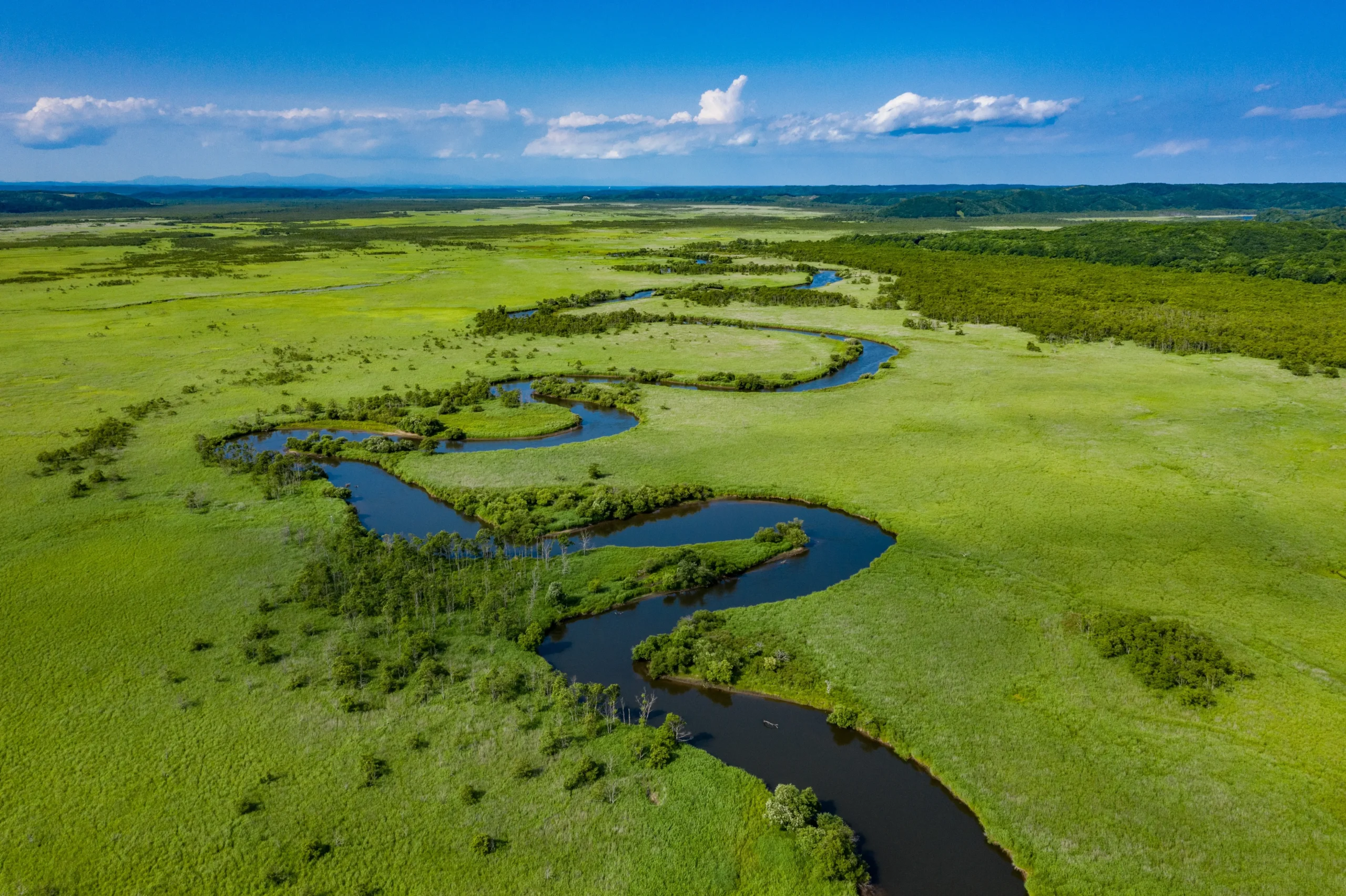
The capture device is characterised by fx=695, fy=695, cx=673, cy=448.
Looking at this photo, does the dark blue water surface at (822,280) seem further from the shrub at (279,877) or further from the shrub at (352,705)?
the shrub at (279,877)

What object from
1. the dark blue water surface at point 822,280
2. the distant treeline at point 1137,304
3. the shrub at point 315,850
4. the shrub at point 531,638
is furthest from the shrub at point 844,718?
the dark blue water surface at point 822,280

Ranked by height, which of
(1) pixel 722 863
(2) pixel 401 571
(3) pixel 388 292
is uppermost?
(3) pixel 388 292

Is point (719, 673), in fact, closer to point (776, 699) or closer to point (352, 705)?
point (776, 699)

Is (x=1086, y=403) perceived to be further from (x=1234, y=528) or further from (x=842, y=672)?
A: (x=842, y=672)

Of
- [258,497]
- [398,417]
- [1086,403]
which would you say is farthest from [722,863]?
[1086,403]

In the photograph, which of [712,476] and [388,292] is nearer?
[712,476]

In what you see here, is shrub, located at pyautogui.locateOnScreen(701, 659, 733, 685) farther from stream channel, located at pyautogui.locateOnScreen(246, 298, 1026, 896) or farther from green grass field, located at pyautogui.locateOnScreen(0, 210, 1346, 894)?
green grass field, located at pyautogui.locateOnScreen(0, 210, 1346, 894)
